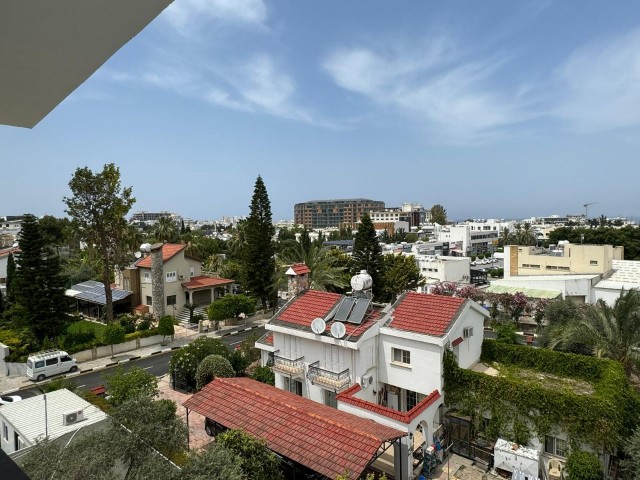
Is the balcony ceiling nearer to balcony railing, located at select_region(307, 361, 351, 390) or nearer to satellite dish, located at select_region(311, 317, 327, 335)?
balcony railing, located at select_region(307, 361, 351, 390)

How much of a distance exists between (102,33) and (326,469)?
11.8m

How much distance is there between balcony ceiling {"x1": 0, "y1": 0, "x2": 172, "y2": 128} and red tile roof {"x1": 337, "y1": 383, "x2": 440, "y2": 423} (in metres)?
13.4

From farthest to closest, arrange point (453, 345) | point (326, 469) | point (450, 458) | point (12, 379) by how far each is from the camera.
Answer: point (12, 379)
point (453, 345)
point (450, 458)
point (326, 469)

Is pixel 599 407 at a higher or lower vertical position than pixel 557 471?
higher

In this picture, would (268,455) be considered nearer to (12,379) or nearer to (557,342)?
(557,342)

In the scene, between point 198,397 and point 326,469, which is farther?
point 198,397

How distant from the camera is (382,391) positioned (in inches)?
671

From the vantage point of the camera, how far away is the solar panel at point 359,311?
55.8 feet

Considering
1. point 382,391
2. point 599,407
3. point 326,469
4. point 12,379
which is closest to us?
point 326,469

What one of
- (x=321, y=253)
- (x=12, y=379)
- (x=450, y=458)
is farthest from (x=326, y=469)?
(x=321, y=253)

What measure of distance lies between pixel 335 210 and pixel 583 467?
576 feet

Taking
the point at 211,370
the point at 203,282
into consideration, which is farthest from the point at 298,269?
the point at 203,282

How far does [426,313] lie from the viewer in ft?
54.7

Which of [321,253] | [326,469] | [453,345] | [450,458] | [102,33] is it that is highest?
[102,33]
